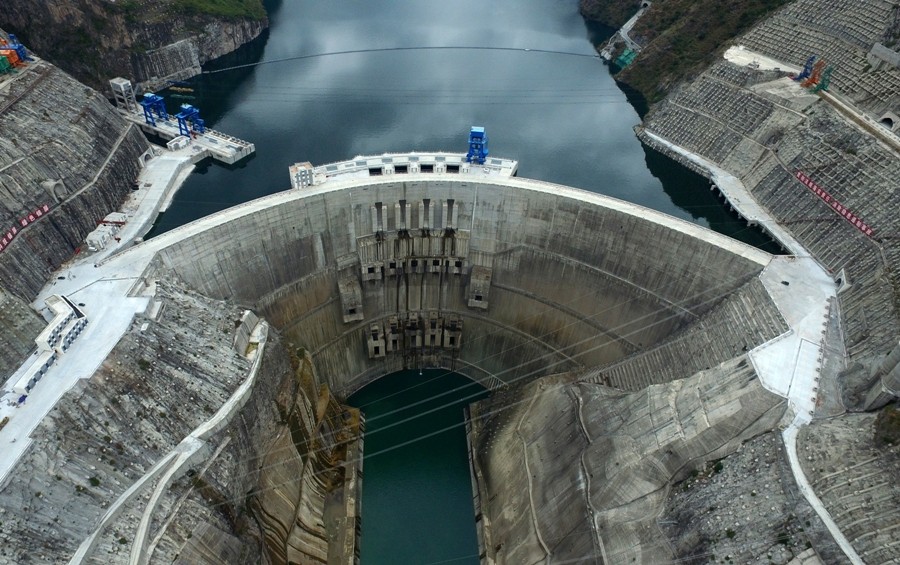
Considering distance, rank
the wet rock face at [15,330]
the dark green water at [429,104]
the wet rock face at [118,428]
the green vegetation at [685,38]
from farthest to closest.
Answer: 1. the green vegetation at [685,38]
2. the dark green water at [429,104]
3. the wet rock face at [15,330]
4. the wet rock face at [118,428]

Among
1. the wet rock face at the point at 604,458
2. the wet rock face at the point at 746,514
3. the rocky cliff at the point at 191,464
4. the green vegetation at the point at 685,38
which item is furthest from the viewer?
the green vegetation at the point at 685,38

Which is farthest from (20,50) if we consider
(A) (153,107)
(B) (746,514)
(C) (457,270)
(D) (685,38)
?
(D) (685,38)

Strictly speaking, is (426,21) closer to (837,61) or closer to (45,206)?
(837,61)

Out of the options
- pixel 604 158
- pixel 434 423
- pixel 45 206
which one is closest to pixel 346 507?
pixel 434 423

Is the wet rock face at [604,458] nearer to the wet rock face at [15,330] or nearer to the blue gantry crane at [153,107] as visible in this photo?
the wet rock face at [15,330]

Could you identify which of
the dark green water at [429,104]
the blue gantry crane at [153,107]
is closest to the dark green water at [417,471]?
the dark green water at [429,104]

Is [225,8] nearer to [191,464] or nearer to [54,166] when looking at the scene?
[54,166]
